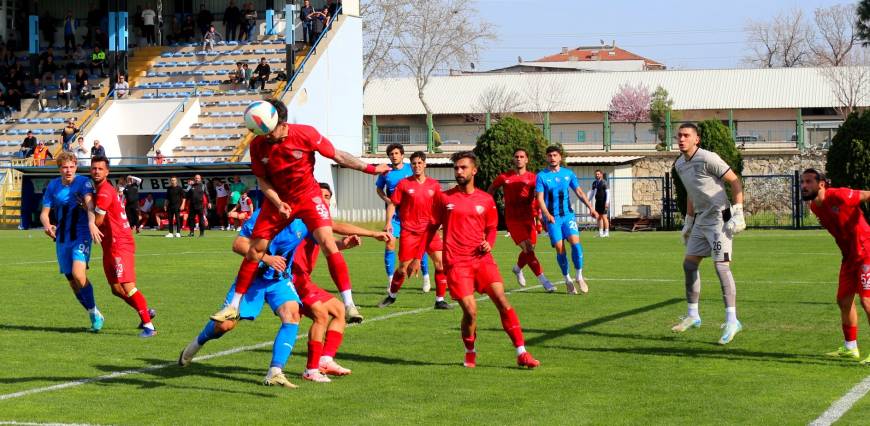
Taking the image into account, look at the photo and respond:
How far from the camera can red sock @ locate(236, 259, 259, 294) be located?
32.8ft

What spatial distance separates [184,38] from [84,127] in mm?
9110

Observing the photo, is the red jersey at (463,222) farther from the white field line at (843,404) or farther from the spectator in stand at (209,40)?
the spectator in stand at (209,40)

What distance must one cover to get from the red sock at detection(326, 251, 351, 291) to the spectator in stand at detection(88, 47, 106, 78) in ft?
150

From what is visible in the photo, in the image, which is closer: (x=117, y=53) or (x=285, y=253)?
(x=285, y=253)

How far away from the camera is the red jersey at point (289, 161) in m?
10.5

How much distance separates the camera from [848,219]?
11.3m

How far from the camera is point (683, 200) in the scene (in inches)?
1681

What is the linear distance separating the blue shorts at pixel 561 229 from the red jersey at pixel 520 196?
50cm

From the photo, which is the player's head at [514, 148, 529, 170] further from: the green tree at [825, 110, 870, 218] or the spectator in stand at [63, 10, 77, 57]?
the spectator in stand at [63, 10, 77, 57]

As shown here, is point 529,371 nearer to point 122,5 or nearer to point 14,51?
point 122,5

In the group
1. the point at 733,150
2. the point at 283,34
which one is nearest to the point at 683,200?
the point at 733,150

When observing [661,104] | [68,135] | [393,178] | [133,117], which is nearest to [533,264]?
[393,178]

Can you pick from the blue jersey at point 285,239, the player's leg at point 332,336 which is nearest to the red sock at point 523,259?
the player's leg at point 332,336

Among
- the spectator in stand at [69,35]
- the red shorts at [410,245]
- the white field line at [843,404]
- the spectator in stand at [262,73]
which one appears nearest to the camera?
the white field line at [843,404]
